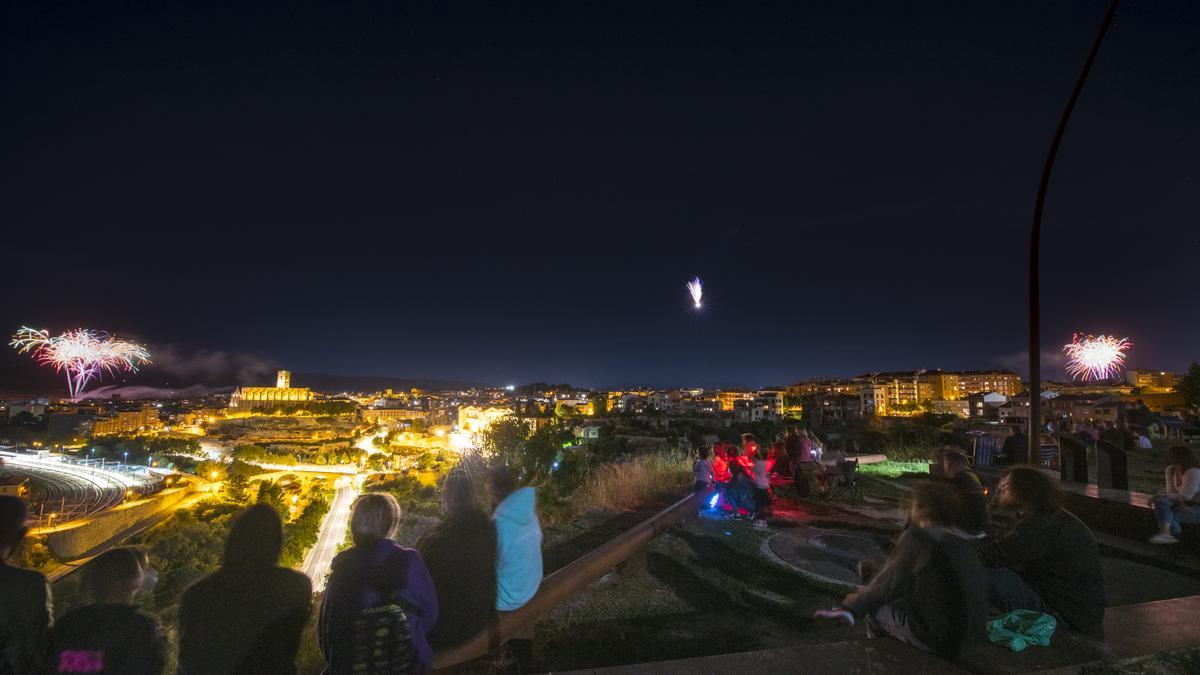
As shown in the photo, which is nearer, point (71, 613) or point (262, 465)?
point (71, 613)

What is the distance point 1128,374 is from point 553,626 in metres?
108

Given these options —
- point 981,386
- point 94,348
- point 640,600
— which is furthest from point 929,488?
point 981,386

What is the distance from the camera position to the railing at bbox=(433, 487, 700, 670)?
3.31 m

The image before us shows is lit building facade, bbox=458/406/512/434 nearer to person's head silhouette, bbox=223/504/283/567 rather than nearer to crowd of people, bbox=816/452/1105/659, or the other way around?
person's head silhouette, bbox=223/504/283/567

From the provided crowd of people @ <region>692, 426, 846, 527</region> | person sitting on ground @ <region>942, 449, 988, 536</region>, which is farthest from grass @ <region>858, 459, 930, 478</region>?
person sitting on ground @ <region>942, 449, 988, 536</region>

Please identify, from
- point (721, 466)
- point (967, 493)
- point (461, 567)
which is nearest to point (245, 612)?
point (461, 567)

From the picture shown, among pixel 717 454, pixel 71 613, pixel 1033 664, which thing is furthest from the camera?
pixel 717 454

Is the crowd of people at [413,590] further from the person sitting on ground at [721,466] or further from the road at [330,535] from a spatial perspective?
the road at [330,535]

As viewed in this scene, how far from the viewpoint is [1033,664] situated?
118 inches

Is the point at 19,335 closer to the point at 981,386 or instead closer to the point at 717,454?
the point at 717,454

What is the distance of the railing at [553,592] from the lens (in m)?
3.31

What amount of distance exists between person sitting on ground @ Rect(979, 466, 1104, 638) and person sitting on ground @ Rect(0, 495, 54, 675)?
5.46 metres

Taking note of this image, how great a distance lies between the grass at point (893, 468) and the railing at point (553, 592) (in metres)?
9.65

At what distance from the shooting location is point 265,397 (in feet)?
625
